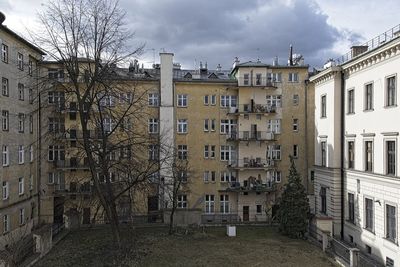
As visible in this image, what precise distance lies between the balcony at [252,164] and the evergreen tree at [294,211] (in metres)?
7.85

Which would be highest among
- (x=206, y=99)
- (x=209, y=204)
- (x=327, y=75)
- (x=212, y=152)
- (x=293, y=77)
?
(x=293, y=77)

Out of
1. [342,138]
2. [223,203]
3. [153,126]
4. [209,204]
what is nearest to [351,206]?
[342,138]

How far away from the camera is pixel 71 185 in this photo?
3912 centimetres

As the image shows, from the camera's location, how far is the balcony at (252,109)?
4090 cm

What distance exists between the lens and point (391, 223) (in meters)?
24.4

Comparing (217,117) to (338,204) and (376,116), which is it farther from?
(376,116)

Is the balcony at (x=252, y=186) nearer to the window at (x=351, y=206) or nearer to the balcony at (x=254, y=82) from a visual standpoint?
the balcony at (x=254, y=82)

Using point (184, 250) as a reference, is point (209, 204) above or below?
above

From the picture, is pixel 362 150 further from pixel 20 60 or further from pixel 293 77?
pixel 20 60

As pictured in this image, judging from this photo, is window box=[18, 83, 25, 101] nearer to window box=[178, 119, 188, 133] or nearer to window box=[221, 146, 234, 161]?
window box=[178, 119, 188, 133]

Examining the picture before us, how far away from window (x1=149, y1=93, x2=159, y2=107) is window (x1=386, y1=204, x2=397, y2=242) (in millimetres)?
24499

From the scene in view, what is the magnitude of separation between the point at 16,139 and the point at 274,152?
2496 cm

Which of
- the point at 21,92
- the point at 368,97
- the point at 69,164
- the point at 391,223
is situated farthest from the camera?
the point at 69,164

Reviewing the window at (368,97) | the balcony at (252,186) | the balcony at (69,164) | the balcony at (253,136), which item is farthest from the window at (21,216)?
the window at (368,97)
